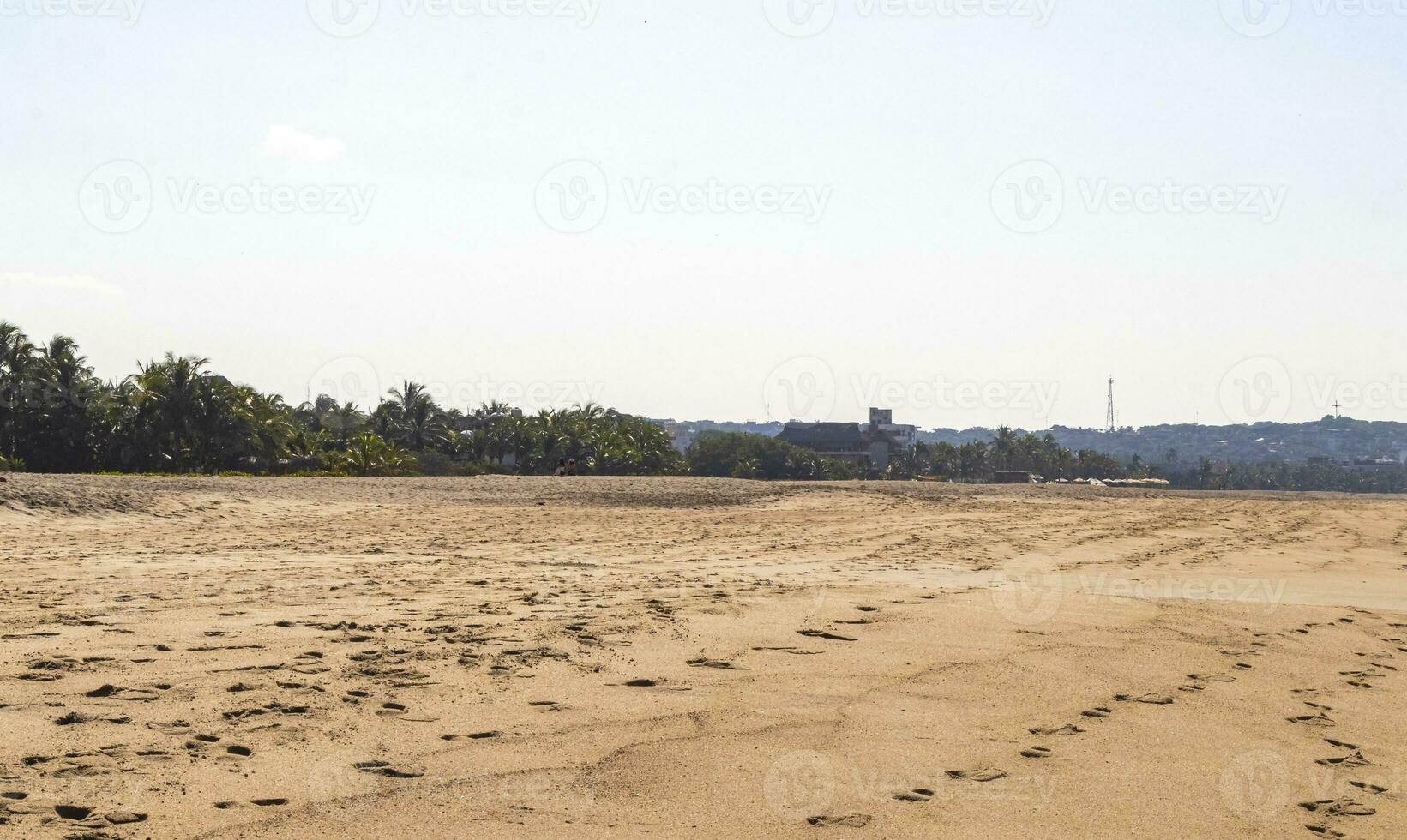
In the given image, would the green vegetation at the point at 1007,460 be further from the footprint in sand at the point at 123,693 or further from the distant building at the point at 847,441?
the footprint in sand at the point at 123,693

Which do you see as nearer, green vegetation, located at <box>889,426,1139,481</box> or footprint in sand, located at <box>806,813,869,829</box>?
footprint in sand, located at <box>806,813,869,829</box>

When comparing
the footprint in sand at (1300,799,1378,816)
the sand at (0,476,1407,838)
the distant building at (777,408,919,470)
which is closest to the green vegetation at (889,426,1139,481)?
the distant building at (777,408,919,470)

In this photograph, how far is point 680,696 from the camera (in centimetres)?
596

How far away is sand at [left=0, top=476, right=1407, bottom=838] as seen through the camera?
4332mm

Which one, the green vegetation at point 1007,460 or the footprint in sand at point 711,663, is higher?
the green vegetation at point 1007,460

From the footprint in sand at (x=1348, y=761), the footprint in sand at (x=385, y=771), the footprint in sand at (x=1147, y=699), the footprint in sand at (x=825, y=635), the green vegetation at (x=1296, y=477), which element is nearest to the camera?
the footprint in sand at (x=385, y=771)

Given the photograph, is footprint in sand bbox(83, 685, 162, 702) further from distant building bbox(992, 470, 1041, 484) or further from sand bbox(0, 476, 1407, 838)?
distant building bbox(992, 470, 1041, 484)

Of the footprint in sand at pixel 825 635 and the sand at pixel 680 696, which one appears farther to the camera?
the footprint in sand at pixel 825 635

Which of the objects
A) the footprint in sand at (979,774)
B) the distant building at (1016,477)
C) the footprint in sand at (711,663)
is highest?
the distant building at (1016,477)

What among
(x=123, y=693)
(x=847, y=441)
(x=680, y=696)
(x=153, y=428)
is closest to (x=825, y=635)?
(x=680, y=696)

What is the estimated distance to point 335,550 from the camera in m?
13.0

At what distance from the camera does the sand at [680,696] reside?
171 inches

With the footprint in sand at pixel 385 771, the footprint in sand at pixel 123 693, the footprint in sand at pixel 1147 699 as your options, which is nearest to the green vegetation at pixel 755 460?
the footprint in sand at pixel 1147 699

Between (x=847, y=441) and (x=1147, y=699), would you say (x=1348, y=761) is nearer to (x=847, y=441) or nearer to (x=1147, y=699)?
(x=1147, y=699)
